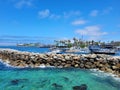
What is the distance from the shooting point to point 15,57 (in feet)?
94.7

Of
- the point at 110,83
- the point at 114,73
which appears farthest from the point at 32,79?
the point at 114,73

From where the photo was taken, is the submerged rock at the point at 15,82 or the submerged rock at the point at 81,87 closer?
the submerged rock at the point at 81,87

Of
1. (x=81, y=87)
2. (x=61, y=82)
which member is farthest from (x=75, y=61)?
(x=81, y=87)

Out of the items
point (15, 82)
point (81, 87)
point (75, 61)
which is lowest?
point (81, 87)

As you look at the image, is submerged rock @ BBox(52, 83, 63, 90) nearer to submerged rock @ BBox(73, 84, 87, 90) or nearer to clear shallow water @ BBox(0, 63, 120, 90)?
clear shallow water @ BBox(0, 63, 120, 90)

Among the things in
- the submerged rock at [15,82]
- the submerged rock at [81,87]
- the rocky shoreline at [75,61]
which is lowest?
the submerged rock at [81,87]

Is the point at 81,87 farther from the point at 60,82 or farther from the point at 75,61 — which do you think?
the point at 75,61

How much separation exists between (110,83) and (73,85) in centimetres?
281

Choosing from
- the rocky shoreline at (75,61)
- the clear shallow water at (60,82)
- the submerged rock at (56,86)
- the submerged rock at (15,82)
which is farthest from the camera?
the rocky shoreline at (75,61)

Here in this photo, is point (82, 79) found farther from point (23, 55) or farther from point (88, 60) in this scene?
point (23, 55)

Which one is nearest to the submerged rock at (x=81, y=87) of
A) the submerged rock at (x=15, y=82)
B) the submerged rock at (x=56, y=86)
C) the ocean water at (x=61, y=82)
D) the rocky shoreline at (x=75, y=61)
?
the ocean water at (x=61, y=82)

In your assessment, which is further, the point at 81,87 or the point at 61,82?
the point at 61,82

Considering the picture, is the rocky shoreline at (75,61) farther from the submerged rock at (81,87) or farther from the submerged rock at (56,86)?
the submerged rock at (56,86)

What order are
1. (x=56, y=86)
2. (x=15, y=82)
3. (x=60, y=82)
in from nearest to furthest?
(x=56, y=86)
(x=15, y=82)
(x=60, y=82)
